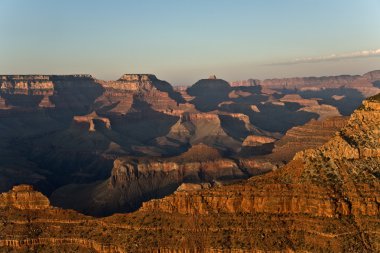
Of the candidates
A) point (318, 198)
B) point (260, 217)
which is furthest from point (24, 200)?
point (318, 198)

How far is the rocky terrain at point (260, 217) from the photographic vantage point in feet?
237

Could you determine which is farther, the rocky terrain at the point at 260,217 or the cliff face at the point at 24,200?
the cliff face at the point at 24,200

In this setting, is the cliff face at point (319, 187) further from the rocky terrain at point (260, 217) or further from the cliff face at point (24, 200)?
the cliff face at point (24, 200)

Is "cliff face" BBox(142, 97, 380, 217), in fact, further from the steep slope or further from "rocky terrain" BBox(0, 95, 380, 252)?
"rocky terrain" BBox(0, 95, 380, 252)

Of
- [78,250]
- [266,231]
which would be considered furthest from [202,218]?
[78,250]

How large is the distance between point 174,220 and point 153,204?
4.46m

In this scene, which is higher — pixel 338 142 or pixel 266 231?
pixel 338 142

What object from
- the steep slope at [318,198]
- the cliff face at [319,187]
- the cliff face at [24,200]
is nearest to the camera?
the steep slope at [318,198]

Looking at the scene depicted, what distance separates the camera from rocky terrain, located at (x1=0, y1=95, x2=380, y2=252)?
72312mm

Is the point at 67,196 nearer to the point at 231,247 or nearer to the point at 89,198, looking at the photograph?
the point at 89,198

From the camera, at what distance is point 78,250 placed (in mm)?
80000

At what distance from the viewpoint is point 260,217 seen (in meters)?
76.4

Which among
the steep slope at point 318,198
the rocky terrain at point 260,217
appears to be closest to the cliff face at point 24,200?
the rocky terrain at point 260,217

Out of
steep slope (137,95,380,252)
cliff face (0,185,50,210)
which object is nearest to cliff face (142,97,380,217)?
steep slope (137,95,380,252)
